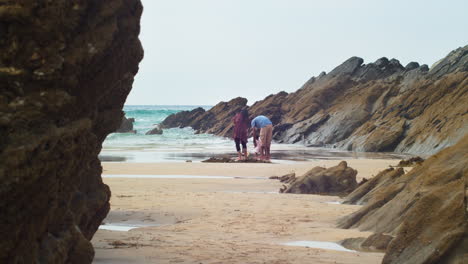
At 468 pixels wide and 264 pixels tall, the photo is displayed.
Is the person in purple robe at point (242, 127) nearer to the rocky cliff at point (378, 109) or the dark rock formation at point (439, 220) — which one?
the rocky cliff at point (378, 109)

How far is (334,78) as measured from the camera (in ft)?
176

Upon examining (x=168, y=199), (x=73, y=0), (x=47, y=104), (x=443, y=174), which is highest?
(x=73, y=0)

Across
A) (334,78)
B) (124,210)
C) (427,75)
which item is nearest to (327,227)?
(124,210)

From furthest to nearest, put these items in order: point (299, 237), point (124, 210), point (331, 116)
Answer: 1. point (331, 116)
2. point (124, 210)
3. point (299, 237)

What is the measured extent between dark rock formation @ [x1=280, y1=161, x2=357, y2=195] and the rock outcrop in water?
28.4 feet

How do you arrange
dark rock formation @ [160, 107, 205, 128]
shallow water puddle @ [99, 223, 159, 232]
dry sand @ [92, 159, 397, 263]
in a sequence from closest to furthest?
dry sand @ [92, 159, 397, 263]
shallow water puddle @ [99, 223, 159, 232]
dark rock formation @ [160, 107, 205, 128]

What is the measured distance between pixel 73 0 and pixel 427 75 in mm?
40865

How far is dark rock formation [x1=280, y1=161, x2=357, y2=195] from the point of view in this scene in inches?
526

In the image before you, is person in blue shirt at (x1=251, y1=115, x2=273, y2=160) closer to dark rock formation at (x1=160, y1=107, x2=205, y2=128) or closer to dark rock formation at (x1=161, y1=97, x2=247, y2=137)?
dark rock formation at (x1=161, y1=97, x2=247, y2=137)

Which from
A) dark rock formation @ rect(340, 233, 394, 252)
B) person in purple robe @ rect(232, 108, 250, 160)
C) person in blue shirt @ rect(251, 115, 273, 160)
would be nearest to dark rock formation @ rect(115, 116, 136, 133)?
person in purple robe @ rect(232, 108, 250, 160)

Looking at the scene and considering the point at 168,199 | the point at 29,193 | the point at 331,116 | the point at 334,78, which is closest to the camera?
the point at 29,193

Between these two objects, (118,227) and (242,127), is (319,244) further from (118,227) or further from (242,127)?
(242,127)

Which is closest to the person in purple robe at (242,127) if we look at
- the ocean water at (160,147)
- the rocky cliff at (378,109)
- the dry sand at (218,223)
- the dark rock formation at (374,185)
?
the ocean water at (160,147)

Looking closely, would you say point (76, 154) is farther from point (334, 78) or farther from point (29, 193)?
point (334, 78)
